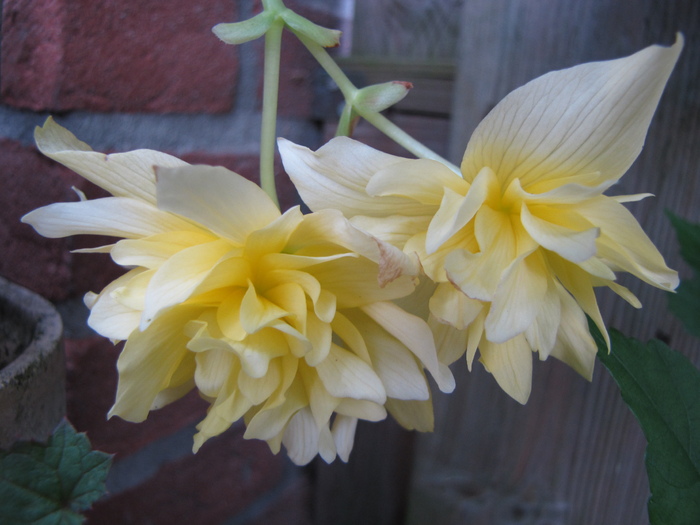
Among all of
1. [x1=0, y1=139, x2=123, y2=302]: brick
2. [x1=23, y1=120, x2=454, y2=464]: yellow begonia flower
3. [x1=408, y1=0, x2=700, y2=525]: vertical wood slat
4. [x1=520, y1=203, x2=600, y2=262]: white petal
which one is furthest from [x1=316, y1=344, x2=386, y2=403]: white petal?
[x1=408, y1=0, x2=700, y2=525]: vertical wood slat

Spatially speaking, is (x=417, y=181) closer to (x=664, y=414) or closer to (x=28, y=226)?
(x=664, y=414)

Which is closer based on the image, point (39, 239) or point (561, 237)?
point (561, 237)

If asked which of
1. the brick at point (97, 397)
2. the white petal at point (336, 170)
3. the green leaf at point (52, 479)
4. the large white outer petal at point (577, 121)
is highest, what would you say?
the large white outer petal at point (577, 121)

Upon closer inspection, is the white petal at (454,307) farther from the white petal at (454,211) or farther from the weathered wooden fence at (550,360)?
the weathered wooden fence at (550,360)

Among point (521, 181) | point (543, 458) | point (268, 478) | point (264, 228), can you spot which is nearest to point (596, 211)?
point (521, 181)

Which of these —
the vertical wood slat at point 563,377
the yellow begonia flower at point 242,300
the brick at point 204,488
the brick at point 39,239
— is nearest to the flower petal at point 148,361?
the yellow begonia flower at point 242,300

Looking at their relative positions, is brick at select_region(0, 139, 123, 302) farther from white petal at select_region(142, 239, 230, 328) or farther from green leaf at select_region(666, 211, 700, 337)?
green leaf at select_region(666, 211, 700, 337)

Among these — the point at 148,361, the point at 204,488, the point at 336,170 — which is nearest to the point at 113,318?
the point at 148,361
